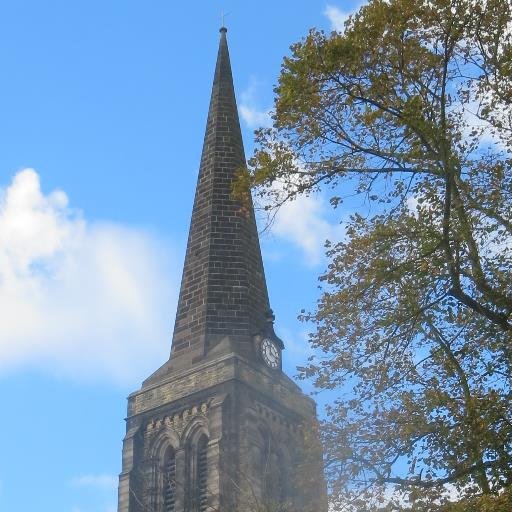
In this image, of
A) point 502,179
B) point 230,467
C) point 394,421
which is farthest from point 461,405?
point 230,467

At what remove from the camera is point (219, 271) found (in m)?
36.4

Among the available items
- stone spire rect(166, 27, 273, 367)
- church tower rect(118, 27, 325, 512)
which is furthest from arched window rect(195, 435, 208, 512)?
stone spire rect(166, 27, 273, 367)

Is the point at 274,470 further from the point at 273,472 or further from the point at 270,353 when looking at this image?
the point at 270,353

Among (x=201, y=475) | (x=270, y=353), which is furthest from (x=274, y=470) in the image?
(x=270, y=353)

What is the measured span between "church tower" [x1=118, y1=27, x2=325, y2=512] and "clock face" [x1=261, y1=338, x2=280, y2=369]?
0.03 metres

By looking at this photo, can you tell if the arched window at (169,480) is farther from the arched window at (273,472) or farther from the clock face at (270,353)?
the clock face at (270,353)

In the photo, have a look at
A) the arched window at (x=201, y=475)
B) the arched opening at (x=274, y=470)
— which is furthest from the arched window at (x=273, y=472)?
the arched window at (x=201, y=475)

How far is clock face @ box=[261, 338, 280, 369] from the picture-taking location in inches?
1379

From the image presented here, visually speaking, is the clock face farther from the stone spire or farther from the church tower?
the stone spire

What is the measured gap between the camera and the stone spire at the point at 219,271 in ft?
116

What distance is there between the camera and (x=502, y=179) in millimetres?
15836

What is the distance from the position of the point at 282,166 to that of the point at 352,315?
2.21 m

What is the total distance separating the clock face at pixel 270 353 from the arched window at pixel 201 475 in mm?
3291

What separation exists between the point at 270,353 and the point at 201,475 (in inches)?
183
